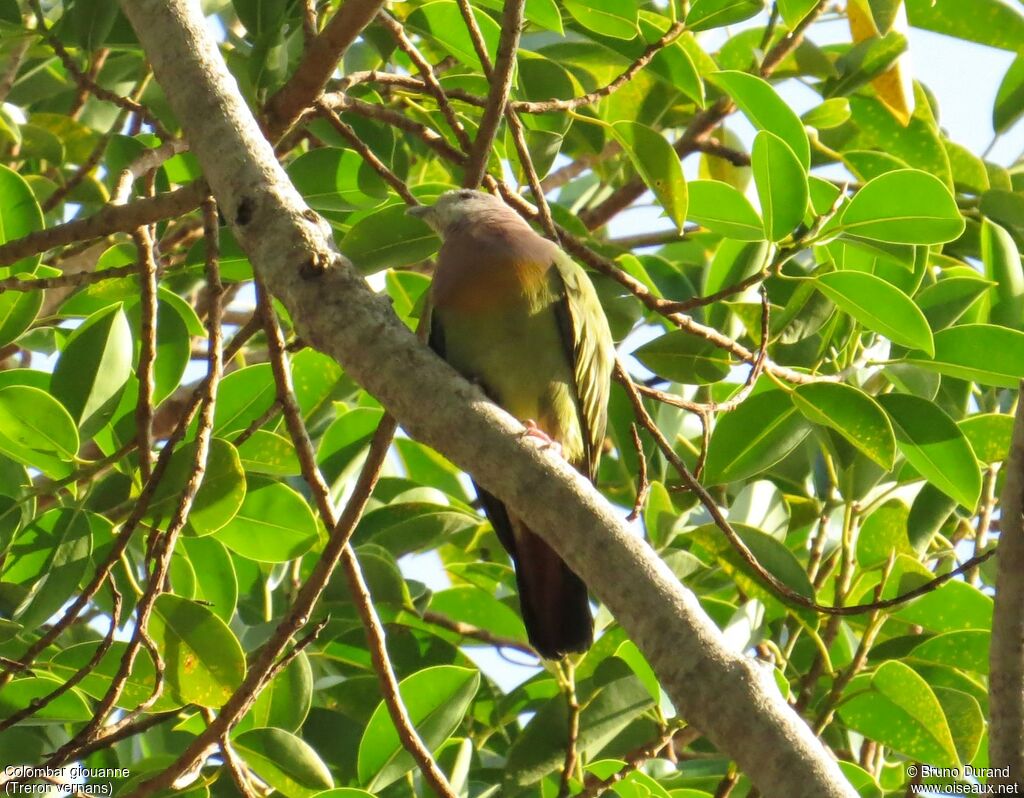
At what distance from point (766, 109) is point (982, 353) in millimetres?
834

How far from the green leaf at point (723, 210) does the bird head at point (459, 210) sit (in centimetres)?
59

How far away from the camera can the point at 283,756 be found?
2.77 m

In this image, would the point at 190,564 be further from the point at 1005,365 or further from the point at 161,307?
the point at 1005,365

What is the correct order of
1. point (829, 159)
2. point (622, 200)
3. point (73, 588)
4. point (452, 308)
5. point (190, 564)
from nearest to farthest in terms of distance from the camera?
point (73, 588) → point (190, 564) → point (452, 308) → point (829, 159) → point (622, 200)

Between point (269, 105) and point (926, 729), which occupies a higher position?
point (269, 105)

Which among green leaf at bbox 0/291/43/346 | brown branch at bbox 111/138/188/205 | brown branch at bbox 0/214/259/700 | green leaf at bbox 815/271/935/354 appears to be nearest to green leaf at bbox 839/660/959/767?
green leaf at bbox 815/271/935/354

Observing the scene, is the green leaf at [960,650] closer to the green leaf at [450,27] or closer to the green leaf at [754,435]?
the green leaf at [754,435]

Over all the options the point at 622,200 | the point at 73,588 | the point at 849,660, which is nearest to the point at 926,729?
the point at 849,660

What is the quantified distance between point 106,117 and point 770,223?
10.2 ft

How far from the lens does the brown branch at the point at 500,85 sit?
252 cm

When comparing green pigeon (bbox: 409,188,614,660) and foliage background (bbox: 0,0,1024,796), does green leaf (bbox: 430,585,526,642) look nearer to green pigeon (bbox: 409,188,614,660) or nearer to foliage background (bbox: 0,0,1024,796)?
foliage background (bbox: 0,0,1024,796)

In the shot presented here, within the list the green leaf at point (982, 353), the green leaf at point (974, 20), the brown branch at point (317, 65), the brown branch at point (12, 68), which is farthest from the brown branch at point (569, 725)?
the brown branch at point (12, 68)

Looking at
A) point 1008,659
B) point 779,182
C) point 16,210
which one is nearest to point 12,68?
point 16,210

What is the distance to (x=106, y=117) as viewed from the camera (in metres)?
4.80
